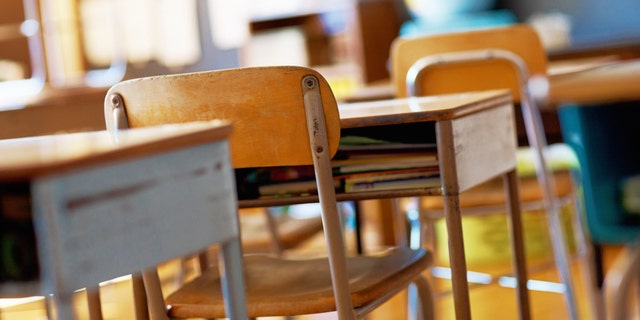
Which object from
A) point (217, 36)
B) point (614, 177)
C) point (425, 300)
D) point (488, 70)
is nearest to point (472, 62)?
point (488, 70)

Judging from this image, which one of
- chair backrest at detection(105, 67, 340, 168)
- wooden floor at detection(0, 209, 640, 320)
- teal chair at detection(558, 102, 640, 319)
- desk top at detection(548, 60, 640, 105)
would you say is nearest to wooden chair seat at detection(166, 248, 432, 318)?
chair backrest at detection(105, 67, 340, 168)

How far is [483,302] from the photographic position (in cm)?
335

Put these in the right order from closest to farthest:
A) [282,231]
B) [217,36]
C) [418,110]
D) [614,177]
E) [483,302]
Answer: [614,177]
[418,110]
[483,302]
[282,231]
[217,36]

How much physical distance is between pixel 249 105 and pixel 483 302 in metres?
1.94

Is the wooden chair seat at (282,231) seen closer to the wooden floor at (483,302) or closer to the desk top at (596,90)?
the wooden floor at (483,302)

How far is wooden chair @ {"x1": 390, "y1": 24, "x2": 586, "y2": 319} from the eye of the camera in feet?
8.30

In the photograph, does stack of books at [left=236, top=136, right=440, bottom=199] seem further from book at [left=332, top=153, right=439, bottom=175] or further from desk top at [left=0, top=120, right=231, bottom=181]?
desk top at [left=0, top=120, right=231, bottom=181]

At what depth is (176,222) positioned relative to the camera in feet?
3.97

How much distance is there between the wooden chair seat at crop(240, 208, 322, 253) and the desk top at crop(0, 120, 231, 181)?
190 cm

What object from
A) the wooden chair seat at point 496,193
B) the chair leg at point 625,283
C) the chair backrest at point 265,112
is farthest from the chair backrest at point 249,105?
the wooden chair seat at point 496,193

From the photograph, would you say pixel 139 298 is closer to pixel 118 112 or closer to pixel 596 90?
pixel 118 112

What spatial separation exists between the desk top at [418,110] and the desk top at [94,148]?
46 centimetres

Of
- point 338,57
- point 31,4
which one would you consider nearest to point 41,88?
point 31,4

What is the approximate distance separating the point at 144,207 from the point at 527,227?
2.94 metres
